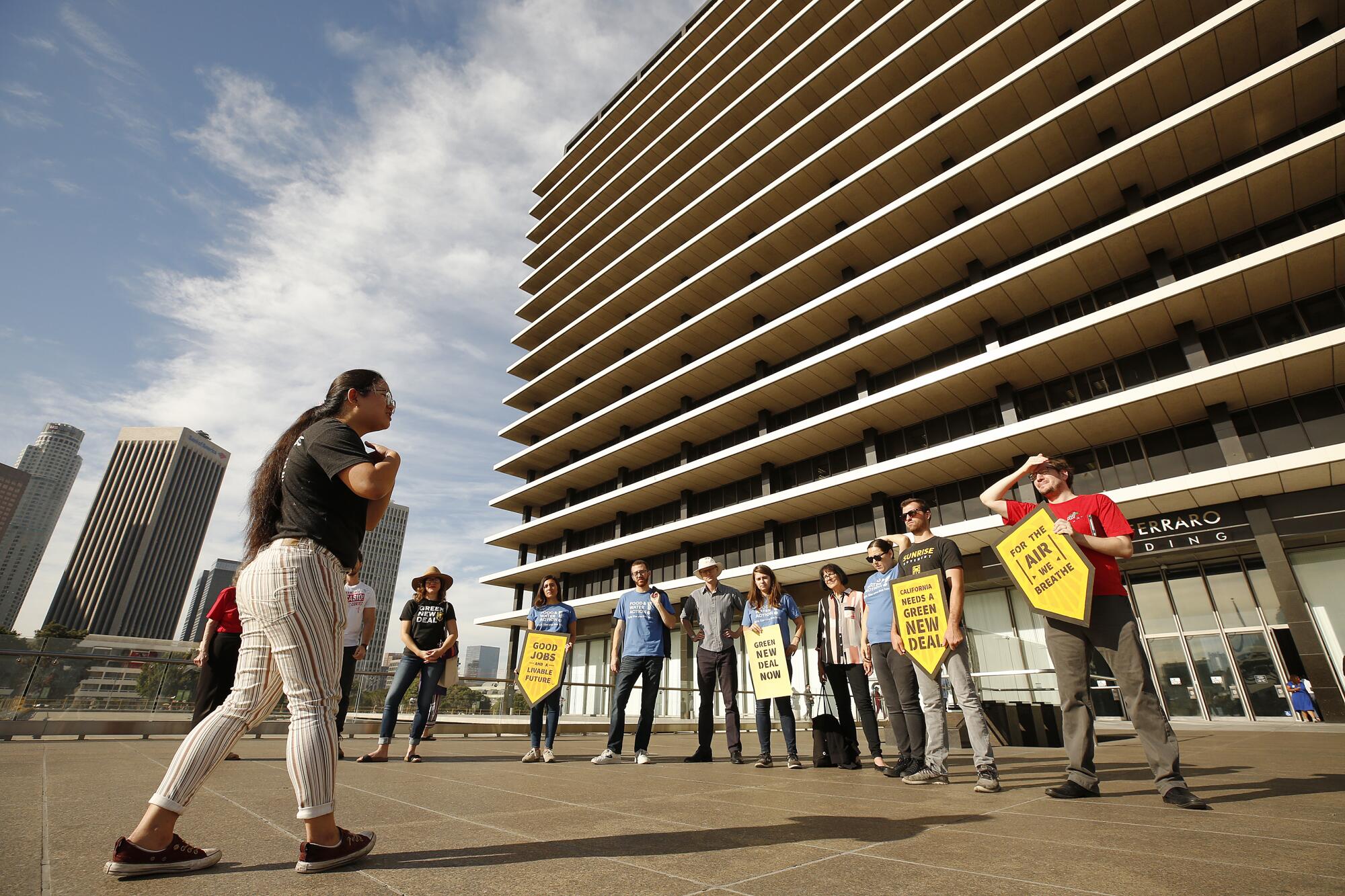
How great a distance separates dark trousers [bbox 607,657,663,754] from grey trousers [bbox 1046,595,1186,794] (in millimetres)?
3695

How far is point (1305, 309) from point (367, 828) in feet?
70.3

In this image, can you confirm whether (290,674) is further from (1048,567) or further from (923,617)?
(1048,567)

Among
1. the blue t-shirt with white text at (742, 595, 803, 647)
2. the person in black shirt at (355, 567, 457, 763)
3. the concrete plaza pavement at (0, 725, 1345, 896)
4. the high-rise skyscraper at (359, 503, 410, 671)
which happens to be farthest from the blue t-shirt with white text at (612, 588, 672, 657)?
the high-rise skyscraper at (359, 503, 410, 671)

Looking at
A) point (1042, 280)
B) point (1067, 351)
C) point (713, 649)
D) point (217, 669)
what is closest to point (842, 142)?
point (1042, 280)

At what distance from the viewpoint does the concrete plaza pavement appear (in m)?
1.85

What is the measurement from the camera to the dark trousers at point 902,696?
185 inches

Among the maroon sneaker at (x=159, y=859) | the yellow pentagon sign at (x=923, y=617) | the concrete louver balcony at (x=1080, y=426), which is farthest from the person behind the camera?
the concrete louver balcony at (x=1080, y=426)

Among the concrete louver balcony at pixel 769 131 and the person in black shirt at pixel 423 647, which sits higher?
the concrete louver balcony at pixel 769 131

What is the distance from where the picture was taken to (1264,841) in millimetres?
2355

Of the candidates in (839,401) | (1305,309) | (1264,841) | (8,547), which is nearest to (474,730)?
(1264,841)

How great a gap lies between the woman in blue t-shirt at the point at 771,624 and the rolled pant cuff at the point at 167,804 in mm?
4677

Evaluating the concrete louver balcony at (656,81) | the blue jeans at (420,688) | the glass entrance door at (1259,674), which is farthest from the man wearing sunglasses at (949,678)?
the concrete louver balcony at (656,81)

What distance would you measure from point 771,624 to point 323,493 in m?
4.95

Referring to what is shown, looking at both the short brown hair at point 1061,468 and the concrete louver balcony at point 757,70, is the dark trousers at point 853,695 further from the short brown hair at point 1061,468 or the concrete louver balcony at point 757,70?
the concrete louver balcony at point 757,70
